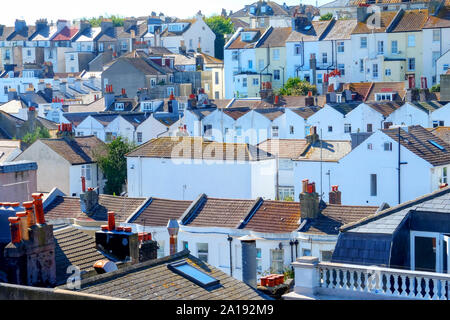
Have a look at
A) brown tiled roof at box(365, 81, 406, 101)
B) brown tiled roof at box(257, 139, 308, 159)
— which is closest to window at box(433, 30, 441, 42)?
brown tiled roof at box(365, 81, 406, 101)

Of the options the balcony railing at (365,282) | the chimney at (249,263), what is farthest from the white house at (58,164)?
the balcony railing at (365,282)

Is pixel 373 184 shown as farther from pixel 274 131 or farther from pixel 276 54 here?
pixel 276 54

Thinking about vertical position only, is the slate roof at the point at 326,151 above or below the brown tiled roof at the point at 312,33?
below

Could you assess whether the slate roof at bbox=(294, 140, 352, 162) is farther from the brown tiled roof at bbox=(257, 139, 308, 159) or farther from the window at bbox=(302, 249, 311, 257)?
the window at bbox=(302, 249, 311, 257)

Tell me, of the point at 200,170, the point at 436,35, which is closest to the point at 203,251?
the point at 200,170

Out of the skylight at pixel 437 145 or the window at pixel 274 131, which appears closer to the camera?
the skylight at pixel 437 145

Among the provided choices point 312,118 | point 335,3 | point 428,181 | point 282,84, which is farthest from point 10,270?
point 335,3

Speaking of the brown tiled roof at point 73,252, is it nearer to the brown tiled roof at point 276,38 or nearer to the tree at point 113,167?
the tree at point 113,167
